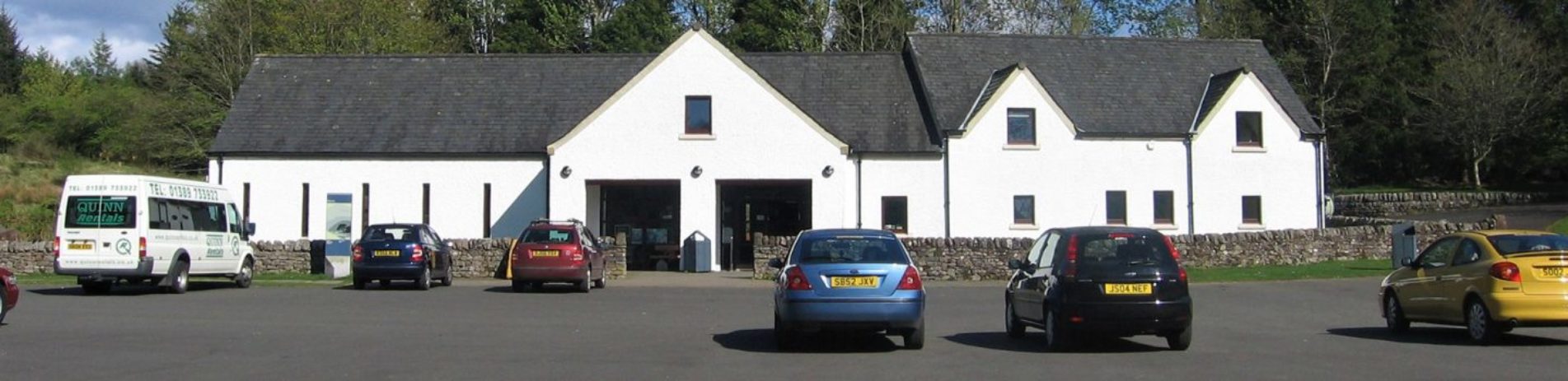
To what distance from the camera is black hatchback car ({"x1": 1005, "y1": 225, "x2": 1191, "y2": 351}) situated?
14742 millimetres

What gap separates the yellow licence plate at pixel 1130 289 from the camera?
48.4ft

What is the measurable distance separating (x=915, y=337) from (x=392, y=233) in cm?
1716

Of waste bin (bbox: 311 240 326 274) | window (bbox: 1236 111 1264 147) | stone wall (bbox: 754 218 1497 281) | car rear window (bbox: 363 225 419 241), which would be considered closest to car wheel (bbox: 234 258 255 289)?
car rear window (bbox: 363 225 419 241)

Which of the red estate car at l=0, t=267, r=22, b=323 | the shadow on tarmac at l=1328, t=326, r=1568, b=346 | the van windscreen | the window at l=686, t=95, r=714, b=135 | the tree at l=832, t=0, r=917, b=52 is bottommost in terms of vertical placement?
the shadow on tarmac at l=1328, t=326, r=1568, b=346

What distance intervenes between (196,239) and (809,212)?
16.2m

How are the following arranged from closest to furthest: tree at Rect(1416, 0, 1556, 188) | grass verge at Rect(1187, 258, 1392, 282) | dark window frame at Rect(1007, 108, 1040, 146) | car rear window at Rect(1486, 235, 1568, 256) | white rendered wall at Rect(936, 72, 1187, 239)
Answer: car rear window at Rect(1486, 235, 1568, 256) → grass verge at Rect(1187, 258, 1392, 282) → white rendered wall at Rect(936, 72, 1187, 239) → dark window frame at Rect(1007, 108, 1040, 146) → tree at Rect(1416, 0, 1556, 188)

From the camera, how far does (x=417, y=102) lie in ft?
135

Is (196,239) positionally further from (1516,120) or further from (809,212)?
(1516,120)

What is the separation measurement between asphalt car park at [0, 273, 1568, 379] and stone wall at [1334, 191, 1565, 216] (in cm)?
3485

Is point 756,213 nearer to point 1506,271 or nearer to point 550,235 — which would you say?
point 550,235

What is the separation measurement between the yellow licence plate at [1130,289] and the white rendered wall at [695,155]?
22.1m

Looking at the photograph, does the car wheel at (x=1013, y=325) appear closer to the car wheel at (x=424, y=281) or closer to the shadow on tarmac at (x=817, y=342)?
the shadow on tarmac at (x=817, y=342)

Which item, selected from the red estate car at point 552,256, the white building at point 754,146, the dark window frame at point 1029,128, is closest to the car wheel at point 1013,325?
the red estate car at point 552,256

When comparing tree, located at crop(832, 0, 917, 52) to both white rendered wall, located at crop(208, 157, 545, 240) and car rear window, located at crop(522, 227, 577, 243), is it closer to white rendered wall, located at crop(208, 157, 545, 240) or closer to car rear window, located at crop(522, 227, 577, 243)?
white rendered wall, located at crop(208, 157, 545, 240)
